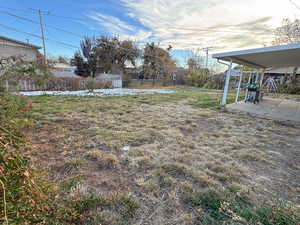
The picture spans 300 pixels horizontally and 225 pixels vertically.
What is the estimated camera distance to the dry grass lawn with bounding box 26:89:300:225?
4.78 feet

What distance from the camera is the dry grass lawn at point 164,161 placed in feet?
4.78

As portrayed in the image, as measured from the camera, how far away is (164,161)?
2.04 m

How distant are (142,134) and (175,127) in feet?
3.08

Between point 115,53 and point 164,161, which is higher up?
point 115,53

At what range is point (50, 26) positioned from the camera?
1667 cm

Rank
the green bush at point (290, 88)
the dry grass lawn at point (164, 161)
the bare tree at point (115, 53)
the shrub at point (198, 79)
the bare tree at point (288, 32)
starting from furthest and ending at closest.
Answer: the shrub at point (198, 79) → the bare tree at point (115, 53) → the bare tree at point (288, 32) → the green bush at point (290, 88) → the dry grass lawn at point (164, 161)

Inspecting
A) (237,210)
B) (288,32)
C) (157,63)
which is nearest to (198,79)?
(157,63)

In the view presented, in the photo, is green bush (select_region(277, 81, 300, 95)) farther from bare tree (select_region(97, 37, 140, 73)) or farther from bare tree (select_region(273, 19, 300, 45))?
bare tree (select_region(97, 37, 140, 73))

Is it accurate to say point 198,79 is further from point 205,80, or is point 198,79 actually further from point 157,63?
point 157,63

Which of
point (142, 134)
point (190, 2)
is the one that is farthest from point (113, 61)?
point (142, 134)

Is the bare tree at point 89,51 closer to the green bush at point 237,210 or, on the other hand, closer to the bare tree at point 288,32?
the green bush at point 237,210

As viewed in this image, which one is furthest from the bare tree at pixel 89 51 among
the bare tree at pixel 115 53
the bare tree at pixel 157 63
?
the bare tree at pixel 157 63

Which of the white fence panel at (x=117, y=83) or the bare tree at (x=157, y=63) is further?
the bare tree at (x=157, y=63)

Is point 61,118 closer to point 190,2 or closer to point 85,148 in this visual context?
point 85,148
